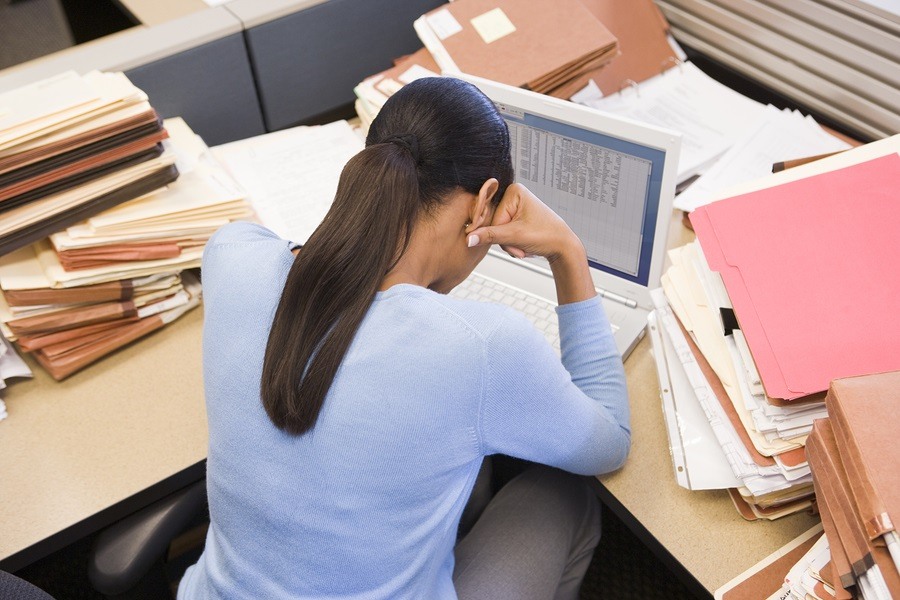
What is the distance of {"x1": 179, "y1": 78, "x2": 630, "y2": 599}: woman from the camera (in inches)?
31.9

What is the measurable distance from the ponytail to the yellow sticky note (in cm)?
78

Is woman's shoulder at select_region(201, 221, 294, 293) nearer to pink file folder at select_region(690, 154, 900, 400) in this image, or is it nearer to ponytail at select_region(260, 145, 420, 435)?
ponytail at select_region(260, 145, 420, 435)

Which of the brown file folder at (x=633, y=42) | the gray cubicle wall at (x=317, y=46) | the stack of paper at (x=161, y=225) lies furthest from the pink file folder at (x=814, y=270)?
the gray cubicle wall at (x=317, y=46)

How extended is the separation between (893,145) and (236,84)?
3.77ft

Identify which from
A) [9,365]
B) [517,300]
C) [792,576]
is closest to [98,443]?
[9,365]

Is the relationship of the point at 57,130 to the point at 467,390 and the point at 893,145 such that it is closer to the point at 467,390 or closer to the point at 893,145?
the point at 467,390

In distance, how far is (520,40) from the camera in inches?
60.2

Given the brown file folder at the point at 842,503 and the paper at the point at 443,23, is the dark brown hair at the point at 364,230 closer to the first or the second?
the brown file folder at the point at 842,503

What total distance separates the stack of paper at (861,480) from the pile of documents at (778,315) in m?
0.07

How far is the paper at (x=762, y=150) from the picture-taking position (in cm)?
142

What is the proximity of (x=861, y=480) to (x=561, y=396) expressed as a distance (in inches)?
12.3

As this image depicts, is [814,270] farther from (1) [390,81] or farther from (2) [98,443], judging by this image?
(2) [98,443]

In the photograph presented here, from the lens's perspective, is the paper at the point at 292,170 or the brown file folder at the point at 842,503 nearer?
the brown file folder at the point at 842,503

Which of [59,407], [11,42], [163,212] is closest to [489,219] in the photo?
[163,212]
